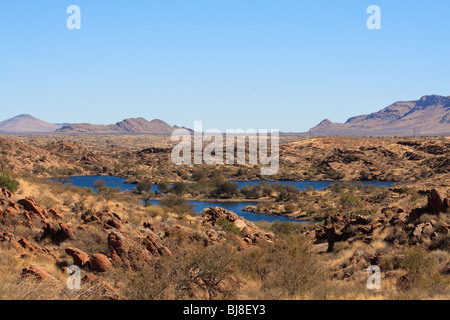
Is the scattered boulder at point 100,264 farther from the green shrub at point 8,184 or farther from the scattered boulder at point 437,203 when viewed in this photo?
the scattered boulder at point 437,203

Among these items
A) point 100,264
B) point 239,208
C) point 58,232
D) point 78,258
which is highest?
point 58,232

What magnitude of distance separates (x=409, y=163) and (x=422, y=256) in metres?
99.2

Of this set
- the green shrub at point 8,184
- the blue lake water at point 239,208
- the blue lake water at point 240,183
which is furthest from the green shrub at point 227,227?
the blue lake water at point 240,183

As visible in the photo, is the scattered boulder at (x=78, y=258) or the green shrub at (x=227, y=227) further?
the green shrub at (x=227, y=227)

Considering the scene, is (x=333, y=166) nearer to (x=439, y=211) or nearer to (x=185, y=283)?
(x=439, y=211)

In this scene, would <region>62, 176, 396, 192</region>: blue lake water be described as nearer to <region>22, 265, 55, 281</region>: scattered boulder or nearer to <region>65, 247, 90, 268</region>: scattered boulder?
<region>65, 247, 90, 268</region>: scattered boulder

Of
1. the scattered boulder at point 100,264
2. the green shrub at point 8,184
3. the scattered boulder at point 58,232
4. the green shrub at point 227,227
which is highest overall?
the green shrub at point 8,184

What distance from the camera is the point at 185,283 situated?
1202cm

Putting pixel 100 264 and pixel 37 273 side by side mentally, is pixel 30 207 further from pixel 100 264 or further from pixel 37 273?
pixel 37 273

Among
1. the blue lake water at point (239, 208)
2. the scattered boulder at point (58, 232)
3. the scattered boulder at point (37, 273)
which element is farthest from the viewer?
the blue lake water at point (239, 208)

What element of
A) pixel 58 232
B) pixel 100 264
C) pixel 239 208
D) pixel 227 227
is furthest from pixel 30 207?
pixel 239 208

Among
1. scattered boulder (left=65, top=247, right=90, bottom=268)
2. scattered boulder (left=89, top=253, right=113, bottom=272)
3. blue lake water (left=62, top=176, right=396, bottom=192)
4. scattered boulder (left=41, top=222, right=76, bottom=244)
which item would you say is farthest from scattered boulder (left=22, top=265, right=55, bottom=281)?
blue lake water (left=62, top=176, right=396, bottom=192)
